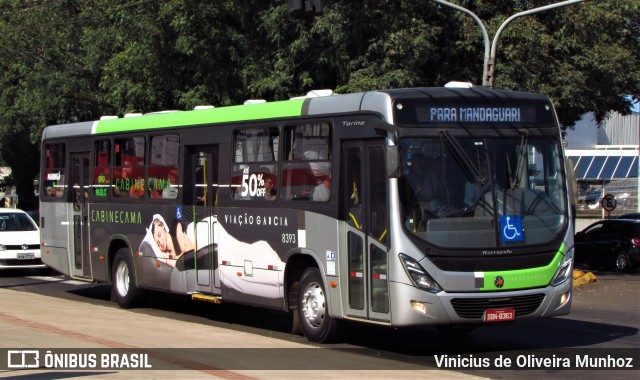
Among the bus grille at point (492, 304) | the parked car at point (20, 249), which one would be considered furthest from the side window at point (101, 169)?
the bus grille at point (492, 304)

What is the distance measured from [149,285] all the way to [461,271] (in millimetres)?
7249

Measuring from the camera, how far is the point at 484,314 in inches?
450

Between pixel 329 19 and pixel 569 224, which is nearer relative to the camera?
pixel 569 224

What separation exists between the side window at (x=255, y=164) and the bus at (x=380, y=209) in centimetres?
3

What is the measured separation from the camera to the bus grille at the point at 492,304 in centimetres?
1134

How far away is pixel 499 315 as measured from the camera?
1148 cm

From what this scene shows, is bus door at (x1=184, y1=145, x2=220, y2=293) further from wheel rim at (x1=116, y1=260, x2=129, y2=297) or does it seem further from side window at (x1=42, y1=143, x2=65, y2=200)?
side window at (x1=42, y1=143, x2=65, y2=200)

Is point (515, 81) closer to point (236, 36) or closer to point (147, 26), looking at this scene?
point (236, 36)

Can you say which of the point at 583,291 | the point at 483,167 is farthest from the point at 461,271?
the point at 583,291

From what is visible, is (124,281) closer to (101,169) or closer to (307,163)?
(101,169)

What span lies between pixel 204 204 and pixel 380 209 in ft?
14.5

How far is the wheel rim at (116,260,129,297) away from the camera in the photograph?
17578 mm

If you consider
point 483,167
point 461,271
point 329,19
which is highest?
point 329,19

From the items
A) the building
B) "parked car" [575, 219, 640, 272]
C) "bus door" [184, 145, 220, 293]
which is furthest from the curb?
the building
